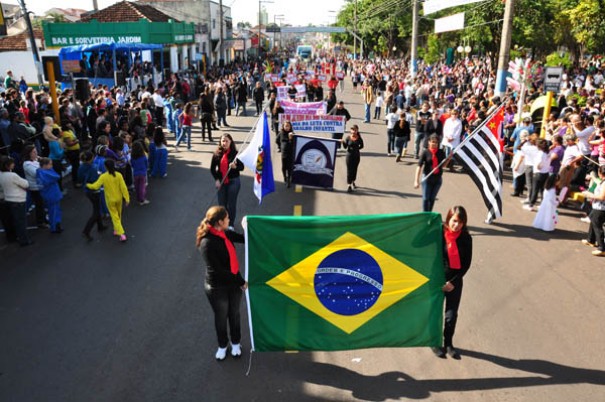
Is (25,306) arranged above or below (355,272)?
below

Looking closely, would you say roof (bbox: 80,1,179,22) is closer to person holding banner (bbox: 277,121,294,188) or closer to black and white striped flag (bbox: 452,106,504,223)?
person holding banner (bbox: 277,121,294,188)

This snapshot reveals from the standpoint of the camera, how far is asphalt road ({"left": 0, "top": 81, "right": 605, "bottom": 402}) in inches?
200

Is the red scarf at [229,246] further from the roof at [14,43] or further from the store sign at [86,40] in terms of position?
the roof at [14,43]

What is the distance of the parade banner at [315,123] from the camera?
41.1ft

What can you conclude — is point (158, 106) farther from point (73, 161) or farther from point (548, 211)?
point (548, 211)

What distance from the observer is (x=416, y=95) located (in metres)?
23.9

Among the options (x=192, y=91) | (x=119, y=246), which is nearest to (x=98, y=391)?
(x=119, y=246)

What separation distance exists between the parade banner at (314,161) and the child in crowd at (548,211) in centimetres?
457

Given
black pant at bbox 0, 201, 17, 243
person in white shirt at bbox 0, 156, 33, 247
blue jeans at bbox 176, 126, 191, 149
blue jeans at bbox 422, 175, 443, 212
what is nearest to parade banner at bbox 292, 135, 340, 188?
blue jeans at bbox 422, 175, 443, 212

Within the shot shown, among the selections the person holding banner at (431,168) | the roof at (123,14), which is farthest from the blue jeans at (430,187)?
the roof at (123,14)

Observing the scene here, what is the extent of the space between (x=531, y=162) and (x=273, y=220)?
24.7ft

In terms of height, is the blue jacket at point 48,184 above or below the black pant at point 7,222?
above

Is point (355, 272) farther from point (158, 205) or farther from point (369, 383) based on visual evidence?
point (158, 205)

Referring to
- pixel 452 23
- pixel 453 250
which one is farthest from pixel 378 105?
pixel 453 250
